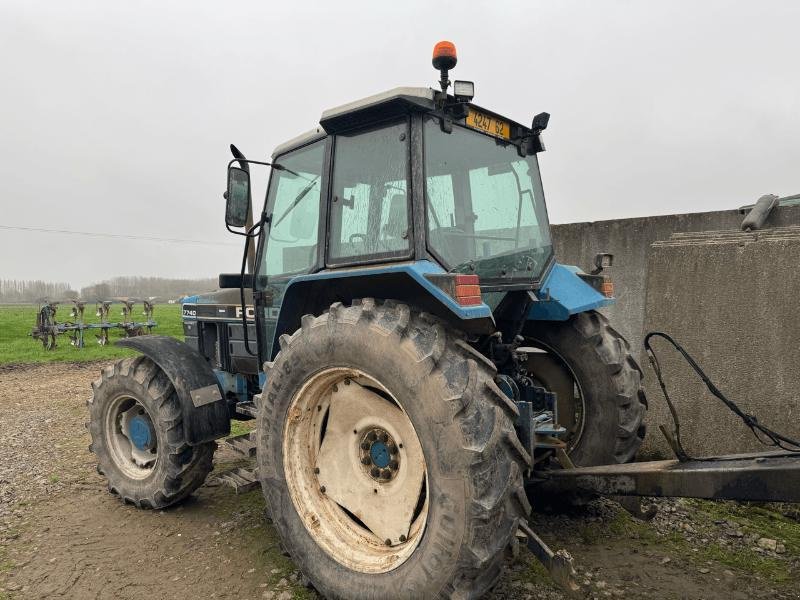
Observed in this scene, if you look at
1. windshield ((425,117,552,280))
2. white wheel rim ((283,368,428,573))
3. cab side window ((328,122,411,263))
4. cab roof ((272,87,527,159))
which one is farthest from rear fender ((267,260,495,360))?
cab roof ((272,87,527,159))

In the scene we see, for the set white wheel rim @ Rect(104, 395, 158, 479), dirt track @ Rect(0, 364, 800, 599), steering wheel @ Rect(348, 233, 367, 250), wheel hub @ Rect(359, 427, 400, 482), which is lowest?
dirt track @ Rect(0, 364, 800, 599)

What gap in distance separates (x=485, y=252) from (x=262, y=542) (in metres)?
2.17

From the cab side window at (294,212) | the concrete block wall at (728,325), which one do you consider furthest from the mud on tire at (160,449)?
the concrete block wall at (728,325)

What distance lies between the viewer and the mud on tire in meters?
3.68

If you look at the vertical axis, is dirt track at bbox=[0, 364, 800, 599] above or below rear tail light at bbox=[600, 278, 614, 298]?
below

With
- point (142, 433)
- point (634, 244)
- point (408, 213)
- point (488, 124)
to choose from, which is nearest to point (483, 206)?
point (488, 124)

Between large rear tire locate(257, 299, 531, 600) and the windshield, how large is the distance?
572 millimetres

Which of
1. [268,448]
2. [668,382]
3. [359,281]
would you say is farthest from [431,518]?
[668,382]

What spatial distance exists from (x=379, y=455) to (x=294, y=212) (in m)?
1.62

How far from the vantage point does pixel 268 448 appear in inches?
112

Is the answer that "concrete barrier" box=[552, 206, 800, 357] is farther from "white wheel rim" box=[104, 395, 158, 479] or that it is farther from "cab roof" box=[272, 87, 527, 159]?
"white wheel rim" box=[104, 395, 158, 479]

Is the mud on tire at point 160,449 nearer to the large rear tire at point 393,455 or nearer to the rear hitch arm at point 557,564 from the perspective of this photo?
the large rear tire at point 393,455

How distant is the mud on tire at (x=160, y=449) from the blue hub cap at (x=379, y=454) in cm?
164

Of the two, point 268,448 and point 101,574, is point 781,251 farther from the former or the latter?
point 101,574
